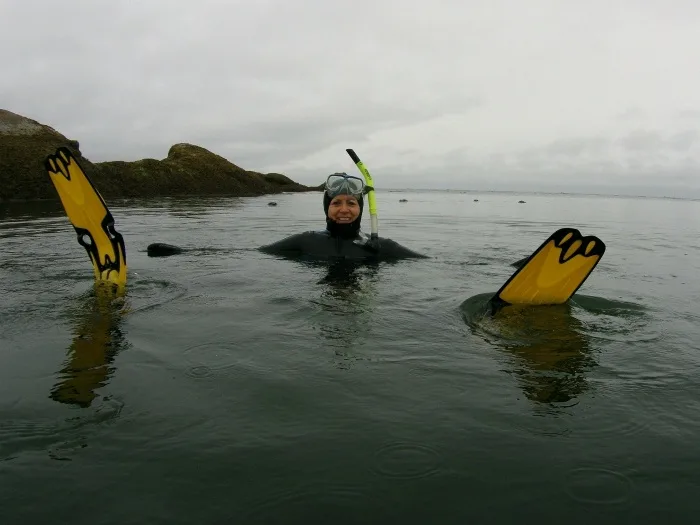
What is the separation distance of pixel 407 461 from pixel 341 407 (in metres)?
0.64

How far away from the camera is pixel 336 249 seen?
8.77 meters

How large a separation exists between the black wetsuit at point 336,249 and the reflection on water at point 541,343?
302cm

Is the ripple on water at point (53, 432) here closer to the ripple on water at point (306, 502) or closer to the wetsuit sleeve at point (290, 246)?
the ripple on water at point (306, 502)

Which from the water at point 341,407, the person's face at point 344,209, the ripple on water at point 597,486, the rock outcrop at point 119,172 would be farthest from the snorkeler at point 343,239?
the rock outcrop at point 119,172

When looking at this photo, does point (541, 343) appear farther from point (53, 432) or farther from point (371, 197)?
point (371, 197)

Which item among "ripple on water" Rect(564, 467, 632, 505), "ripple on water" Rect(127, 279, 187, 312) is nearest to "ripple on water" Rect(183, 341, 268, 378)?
"ripple on water" Rect(127, 279, 187, 312)

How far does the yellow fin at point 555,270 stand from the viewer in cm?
540

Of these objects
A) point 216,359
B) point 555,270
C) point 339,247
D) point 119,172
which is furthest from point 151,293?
point 119,172

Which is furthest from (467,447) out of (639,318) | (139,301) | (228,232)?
(228,232)

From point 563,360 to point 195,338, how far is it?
2905mm

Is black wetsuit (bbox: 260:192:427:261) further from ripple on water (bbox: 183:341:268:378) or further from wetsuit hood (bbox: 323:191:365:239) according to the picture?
ripple on water (bbox: 183:341:268:378)

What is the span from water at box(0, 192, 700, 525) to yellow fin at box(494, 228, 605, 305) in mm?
261

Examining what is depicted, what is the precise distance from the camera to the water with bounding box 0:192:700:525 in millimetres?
2146

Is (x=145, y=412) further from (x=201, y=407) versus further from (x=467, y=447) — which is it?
(x=467, y=447)
